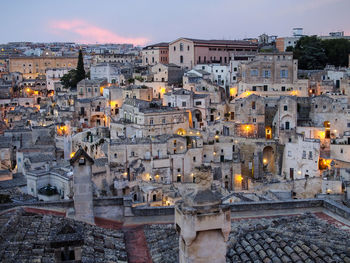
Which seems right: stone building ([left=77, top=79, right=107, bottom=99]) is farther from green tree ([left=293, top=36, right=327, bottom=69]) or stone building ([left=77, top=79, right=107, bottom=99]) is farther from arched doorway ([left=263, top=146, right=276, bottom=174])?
green tree ([left=293, top=36, right=327, bottom=69])

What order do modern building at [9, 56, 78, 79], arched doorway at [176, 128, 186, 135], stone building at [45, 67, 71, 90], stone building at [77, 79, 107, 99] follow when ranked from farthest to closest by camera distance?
modern building at [9, 56, 78, 79] < stone building at [45, 67, 71, 90] < stone building at [77, 79, 107, 99] < arched doorway at [176, 128, 186, 135]

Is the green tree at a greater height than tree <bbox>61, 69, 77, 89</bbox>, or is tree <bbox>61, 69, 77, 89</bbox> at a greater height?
the green tree

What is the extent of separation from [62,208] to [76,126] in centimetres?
3674

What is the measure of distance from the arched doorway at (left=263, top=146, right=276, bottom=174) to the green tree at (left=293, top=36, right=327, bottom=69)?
2083 centimetres

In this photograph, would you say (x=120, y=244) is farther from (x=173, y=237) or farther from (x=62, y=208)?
(x=62, y=208)

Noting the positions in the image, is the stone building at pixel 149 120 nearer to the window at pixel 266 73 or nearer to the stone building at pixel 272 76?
the stone building at pixel 272 76

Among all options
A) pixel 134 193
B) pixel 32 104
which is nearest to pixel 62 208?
pixel 134 193

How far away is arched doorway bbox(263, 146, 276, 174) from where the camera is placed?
4309 centimetres

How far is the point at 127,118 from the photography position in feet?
153

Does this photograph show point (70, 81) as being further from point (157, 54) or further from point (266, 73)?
point (266, 73)

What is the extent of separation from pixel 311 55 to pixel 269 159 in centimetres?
2252

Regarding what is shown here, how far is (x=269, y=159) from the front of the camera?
43625 millimetres

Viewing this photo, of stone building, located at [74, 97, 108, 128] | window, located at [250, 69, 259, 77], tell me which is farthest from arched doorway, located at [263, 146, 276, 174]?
stone building, located at [74, 97, 108, 128]

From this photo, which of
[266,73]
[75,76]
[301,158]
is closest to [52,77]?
[75,76]
